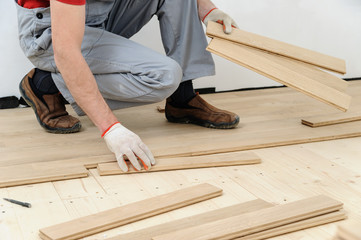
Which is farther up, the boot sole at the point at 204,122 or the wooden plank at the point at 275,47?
the wooden plank at the point at 275,47

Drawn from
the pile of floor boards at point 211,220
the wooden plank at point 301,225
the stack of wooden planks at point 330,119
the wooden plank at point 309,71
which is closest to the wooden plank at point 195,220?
the pile of floor boards at point 211,220

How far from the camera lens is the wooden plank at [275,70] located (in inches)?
86.6

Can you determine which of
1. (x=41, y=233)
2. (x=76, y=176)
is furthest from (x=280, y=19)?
(x=41, y=233)

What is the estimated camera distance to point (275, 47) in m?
2.33

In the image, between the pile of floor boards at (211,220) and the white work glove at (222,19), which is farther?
the white work glove at (222,19)

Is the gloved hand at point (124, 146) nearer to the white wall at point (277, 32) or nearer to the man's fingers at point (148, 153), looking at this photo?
the man's fingers at point (148, 153)

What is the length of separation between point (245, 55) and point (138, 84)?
0.50 meters

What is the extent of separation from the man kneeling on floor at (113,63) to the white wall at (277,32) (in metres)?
0.53

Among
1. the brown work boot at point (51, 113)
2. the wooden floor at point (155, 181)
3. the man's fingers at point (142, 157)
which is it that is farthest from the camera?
the brown work boot at point (51, 113)

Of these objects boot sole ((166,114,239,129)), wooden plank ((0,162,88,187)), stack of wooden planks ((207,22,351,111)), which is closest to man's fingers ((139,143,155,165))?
wooden plank ((0,162,88,187))

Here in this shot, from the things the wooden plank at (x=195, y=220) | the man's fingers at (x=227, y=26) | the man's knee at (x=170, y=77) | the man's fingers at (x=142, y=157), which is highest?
the man's fingers at (x=227, y=26)

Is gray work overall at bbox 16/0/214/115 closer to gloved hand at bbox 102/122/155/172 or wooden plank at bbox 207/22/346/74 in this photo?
wooden plank at bbox 207/22/346/74

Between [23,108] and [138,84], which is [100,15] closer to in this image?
[138,84]

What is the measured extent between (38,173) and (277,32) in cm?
232
